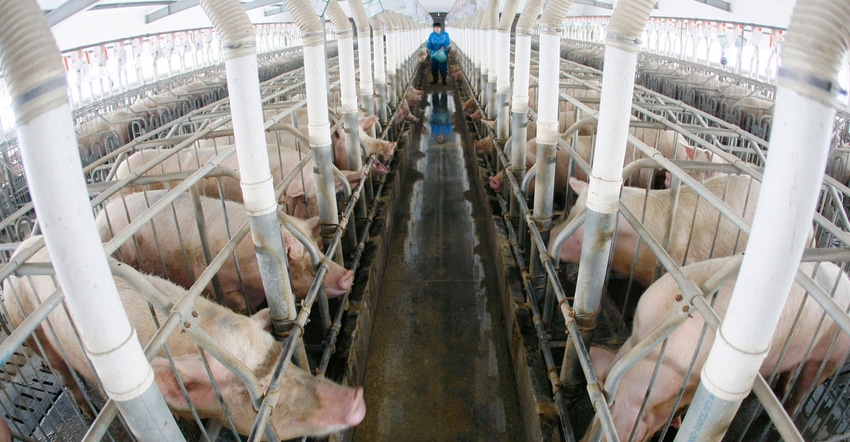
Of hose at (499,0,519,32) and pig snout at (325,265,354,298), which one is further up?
hose at (499,0,519,32)

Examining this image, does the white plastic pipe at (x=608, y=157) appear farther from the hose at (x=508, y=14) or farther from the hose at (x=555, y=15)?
the hose at (x=508, y=14)

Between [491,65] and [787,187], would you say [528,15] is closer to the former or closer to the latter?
[787,187]

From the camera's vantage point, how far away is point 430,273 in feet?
19.5

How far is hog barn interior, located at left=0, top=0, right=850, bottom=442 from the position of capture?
1.31 m

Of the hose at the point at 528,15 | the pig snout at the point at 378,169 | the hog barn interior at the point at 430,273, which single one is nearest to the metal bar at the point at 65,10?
the hog barn interior at the point at 430,273

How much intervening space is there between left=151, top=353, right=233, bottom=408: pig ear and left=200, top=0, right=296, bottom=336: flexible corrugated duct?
0.59 metres

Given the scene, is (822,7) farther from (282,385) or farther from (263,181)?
(282,385)

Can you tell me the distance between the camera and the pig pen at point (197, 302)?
2.31 metres

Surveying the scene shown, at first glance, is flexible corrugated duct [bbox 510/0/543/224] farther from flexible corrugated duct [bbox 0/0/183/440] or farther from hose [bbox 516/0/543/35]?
flexible corrugated duct [bbox 0/0/183/440]

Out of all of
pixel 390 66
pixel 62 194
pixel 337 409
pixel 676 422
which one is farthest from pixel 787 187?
pixel 390 66

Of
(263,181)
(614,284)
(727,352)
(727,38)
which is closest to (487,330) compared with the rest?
(614,284)

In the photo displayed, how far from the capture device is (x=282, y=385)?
111 inches

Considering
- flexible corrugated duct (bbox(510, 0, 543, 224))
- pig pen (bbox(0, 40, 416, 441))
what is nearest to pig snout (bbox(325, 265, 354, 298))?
pig pen (bbox(0, 40, 416, 441))

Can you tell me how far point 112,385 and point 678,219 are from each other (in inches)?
159
